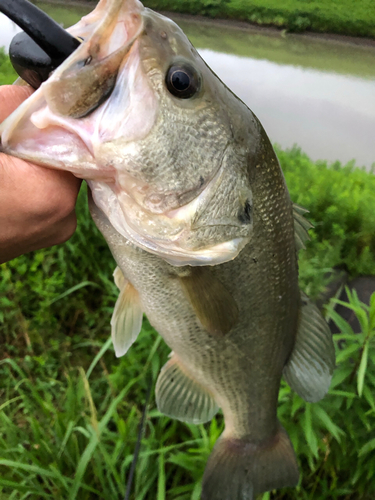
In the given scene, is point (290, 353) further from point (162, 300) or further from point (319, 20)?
point (319, 20)

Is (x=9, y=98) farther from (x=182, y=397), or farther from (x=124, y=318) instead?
(x=182, y=397)

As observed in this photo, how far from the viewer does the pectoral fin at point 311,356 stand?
37.9 inches

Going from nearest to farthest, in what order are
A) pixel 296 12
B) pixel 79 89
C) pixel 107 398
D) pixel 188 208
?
1. pixel 79 89
2. pixel 188 208
3. pixel 107 398
4. pixel 296 12

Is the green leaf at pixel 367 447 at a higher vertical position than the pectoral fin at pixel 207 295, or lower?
lower

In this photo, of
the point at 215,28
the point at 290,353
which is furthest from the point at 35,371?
the point at 215,28

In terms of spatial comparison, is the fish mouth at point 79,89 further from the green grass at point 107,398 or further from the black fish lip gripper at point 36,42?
the green grass at point 107,398

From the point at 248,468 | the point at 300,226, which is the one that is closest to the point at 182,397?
the point at 248,468

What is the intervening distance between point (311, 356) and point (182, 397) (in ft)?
1.35

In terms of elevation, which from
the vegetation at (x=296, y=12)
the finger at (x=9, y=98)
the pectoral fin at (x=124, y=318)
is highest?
the vegetation at (x=296, y=12)

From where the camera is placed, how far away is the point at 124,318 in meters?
0.86

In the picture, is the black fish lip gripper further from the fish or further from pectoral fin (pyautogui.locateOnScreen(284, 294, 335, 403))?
pectoral fin (pyautogui.locateOnScreen(284, 294, 335, 403))

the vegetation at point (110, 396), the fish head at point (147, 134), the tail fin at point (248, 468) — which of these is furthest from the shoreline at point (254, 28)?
the tail fin at point (248, 468)

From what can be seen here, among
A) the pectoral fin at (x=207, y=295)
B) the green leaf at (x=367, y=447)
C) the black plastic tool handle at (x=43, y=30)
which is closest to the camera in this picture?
the black plastic tool handle at (x=43, y=30)

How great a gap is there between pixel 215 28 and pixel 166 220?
19.0 ft
